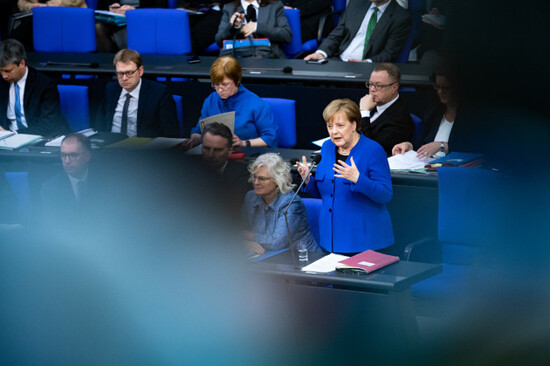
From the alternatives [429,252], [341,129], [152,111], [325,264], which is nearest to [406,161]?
[429,252]

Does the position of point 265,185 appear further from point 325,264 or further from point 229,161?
point 325,264

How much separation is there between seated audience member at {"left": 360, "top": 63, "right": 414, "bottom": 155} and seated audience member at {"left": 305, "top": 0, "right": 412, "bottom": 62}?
3.64 ft

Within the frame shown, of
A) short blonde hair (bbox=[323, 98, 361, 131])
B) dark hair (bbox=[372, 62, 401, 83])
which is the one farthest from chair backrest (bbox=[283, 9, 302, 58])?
short blonde hair (bbox=[323, 98, 361, 131])

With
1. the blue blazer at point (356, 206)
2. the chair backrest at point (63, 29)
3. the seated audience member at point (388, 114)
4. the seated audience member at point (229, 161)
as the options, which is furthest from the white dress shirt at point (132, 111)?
the chair backrest at point (63, 29)

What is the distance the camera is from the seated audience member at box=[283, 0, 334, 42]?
5.28 m

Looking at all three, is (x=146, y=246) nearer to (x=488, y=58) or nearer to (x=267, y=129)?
(x=488, y=58)

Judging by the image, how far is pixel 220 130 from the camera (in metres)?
2.92

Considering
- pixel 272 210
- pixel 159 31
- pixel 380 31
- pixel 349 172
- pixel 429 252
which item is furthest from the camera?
pixel 159 31

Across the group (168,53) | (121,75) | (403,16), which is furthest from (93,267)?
(168,53)

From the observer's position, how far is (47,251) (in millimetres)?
1344

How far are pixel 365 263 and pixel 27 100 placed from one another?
97.2 inches

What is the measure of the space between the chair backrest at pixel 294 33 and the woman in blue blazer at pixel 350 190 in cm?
257

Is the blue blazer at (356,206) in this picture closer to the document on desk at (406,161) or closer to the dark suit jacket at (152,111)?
the document on desk at (406,161)

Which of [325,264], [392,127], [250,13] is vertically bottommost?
[325,264]
